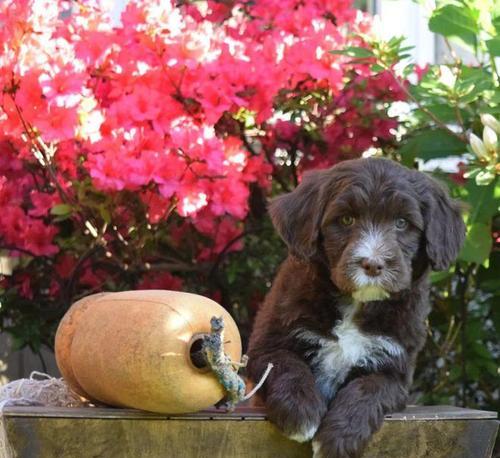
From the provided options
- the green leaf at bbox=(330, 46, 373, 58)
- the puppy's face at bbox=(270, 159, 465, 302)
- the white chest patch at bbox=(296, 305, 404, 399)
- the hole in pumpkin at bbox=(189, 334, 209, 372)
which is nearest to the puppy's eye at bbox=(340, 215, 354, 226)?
the puppy's face at bbox=(270, 159, 465, 302)

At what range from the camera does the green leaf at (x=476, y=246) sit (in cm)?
383

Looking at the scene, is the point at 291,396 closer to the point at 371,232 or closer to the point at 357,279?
the point at 357,279

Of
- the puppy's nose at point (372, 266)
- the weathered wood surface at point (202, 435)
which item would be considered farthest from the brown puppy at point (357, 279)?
the weathered wood surface at point (202, 435)

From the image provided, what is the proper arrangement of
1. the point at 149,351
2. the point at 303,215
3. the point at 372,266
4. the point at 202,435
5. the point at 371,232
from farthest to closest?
the point at 303,215, the point at 371,232, the point at 372,266, the point at 202,435, the point at 149,351

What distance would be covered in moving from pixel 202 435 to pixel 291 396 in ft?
0.89

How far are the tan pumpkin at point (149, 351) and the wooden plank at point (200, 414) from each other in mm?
30

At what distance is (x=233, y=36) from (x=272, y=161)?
23.4 inches

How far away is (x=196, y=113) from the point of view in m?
3.98

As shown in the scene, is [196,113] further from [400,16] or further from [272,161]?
[400,16]

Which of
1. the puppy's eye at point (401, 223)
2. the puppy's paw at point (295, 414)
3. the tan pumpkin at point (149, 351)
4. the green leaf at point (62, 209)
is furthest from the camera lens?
the green leaf at point (62, 209)

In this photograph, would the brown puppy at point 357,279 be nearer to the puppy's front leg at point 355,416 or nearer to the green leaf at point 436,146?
the puppy's front leg at point 355,416

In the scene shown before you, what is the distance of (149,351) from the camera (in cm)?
256

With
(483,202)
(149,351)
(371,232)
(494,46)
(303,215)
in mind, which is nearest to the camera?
(149,351)

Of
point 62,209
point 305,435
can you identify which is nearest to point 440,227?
point 305,435
